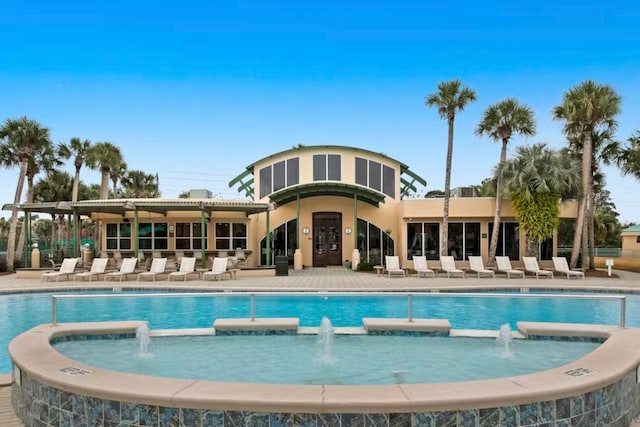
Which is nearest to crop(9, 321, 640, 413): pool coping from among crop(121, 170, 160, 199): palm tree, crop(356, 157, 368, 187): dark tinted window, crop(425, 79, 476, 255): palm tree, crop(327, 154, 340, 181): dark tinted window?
crop(425, 79, 476, 255): palm tree

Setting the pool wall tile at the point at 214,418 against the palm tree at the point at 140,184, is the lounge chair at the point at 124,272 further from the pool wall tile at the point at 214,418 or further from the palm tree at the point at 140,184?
the palm tree at the point at 140,184

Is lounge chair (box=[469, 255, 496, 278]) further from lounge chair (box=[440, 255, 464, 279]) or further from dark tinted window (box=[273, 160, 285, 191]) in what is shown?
dark tinted window (box=[273, 160, 285, 191])

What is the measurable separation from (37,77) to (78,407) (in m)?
23.2

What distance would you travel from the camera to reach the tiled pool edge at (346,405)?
329cm

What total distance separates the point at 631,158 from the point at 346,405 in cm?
2521

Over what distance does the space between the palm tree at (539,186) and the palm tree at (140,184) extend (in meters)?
29.8

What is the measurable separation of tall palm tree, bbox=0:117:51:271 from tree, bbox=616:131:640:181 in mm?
29748

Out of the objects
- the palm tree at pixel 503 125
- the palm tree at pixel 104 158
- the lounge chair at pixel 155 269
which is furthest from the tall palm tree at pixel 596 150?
the palm tree at pixel 104 158

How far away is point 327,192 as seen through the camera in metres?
23.0

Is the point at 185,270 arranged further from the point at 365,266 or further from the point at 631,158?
the point at 631,158

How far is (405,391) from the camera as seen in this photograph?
3473 mm

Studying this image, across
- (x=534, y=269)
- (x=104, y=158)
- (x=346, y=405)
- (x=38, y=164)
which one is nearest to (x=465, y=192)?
(x=534, y=269)

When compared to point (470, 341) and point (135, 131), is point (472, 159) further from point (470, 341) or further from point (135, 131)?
point (470, 341)

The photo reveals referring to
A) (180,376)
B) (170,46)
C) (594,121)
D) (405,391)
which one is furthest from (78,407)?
(594,121)
